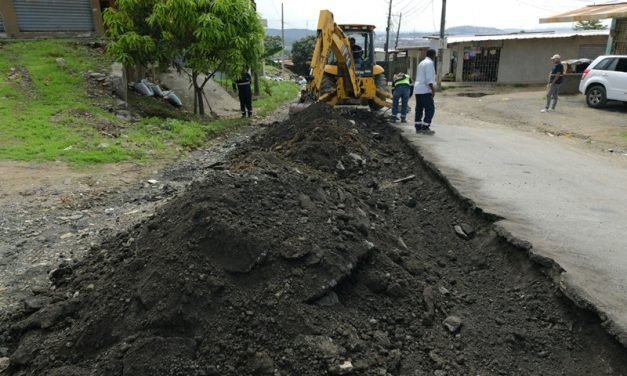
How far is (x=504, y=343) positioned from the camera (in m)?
3.24

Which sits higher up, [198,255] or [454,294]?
[198,255]

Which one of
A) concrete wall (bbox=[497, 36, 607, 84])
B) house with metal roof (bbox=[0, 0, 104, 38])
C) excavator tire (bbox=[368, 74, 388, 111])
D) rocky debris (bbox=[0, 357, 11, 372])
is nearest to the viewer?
rocky debris (bbox=[0, 357, 11, 372])

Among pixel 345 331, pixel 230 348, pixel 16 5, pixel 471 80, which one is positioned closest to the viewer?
pixel 230 348

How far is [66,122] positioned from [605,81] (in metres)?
15.9

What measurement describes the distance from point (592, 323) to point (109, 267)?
3675 mm

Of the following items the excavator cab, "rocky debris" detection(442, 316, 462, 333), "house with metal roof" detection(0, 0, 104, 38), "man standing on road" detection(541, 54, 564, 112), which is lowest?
"rocky debris" detection(442, 316, 462, 333)

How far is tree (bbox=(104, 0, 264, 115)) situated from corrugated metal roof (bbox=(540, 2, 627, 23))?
13792 mm

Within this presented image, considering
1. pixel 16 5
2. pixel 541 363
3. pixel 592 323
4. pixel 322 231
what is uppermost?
pixel 16 5

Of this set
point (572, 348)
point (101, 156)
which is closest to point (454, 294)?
point (572, 348)

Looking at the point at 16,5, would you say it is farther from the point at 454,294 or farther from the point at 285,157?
the point at 454,294

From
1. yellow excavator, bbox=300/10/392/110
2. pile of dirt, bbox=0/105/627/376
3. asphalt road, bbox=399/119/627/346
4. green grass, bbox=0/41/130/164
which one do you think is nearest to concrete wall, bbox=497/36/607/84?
yellow excavator, bbox=300/10/392/110

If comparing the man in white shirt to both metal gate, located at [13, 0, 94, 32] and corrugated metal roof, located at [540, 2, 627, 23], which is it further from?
metal gate, located at [13, 0, 94, 32]

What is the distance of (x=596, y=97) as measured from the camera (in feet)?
52.5

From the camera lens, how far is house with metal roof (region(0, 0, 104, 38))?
15148 mm
